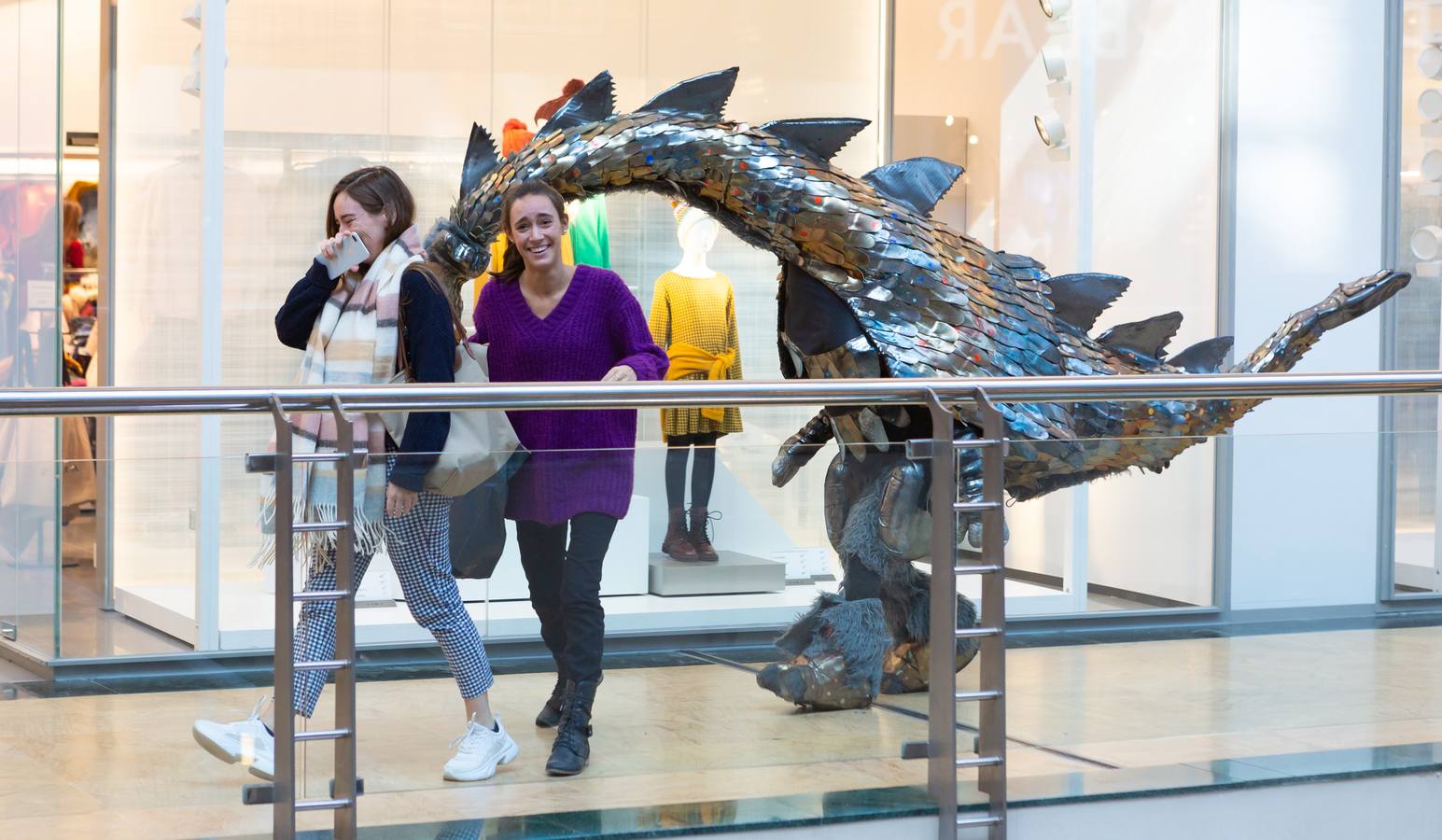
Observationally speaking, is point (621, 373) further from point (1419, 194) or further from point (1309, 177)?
point (1419, 194)

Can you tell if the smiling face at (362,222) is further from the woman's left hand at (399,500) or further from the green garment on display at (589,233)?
the green garment on display at (589,233)

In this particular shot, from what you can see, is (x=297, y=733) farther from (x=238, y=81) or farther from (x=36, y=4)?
(x=36, y=4)

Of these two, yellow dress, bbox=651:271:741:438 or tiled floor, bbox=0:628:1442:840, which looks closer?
tiled floor, bbox=0:628:1442:840

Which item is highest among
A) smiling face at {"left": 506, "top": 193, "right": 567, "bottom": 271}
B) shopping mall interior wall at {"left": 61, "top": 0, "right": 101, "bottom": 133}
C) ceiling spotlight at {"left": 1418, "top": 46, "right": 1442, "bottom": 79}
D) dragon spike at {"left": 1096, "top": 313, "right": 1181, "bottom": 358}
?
ceiling spotlight at {"left": 1418, "top": 46, "right": 1442, "bottom": 79}

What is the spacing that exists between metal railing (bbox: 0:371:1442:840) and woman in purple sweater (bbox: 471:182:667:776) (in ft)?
0.57

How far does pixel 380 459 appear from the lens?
2807 millimetres

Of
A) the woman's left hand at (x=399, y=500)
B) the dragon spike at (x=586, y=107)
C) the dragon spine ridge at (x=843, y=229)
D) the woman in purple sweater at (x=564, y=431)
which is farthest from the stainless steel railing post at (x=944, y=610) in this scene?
the dragon spike at (x=586, y=107)

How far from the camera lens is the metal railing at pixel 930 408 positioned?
9.02 feet

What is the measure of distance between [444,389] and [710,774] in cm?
90

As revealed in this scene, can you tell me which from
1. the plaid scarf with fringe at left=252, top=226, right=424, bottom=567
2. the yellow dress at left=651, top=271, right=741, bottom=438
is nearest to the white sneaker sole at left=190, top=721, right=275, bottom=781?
the plaid scarf with fringe at left=252, top=226, right=424, bottom=567

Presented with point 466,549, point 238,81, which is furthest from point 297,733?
point 238,81

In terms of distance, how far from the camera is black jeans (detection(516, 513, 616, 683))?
303cm

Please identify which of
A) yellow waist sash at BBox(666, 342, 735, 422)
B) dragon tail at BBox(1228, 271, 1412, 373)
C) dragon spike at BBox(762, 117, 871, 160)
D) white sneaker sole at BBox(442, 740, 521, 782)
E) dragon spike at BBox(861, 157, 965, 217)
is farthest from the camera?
yellow waist sash at BBox(666, 342, 735, 422)

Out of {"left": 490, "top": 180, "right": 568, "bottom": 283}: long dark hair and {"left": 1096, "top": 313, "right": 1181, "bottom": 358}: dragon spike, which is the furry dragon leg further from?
{"left": 1096, "top": 313, "right": 1181, "bottom": 358}: dragon spike
